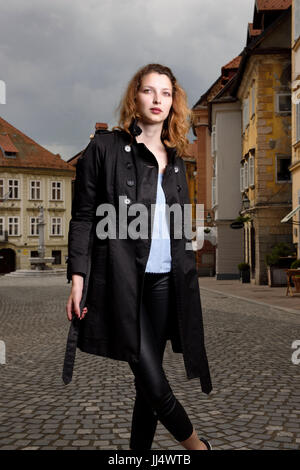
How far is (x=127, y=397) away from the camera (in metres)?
5.14

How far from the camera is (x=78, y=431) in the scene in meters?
4.08

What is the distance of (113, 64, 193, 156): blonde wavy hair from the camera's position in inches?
117

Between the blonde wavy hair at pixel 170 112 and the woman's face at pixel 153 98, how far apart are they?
0.10 ft

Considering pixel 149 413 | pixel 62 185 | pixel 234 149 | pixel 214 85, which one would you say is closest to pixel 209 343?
pixel 149 413

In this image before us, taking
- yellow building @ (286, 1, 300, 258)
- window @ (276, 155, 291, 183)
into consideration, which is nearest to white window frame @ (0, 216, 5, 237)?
window @ (276, 155, 291, 183)

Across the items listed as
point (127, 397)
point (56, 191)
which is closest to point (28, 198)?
point (56, 191)

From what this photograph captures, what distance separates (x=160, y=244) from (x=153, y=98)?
29.8 inches

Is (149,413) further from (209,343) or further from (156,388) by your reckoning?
(209,343)

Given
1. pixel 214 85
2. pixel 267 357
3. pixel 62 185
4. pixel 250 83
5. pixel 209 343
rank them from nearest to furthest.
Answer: pixel 267 357, pixel 209 343, pixel 250 83, pixel 214 85, pixel 62 185

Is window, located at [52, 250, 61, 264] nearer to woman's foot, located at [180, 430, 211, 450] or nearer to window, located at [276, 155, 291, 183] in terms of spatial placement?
window, located at [276, 155, 291, 183]

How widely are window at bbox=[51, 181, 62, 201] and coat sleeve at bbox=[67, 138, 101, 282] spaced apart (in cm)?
5720

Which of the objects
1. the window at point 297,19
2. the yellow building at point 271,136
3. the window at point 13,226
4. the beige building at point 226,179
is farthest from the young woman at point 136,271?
the window at point 13,226

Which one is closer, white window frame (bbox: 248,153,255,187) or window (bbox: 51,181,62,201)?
white window frame (bbox: 248,153,255,187)

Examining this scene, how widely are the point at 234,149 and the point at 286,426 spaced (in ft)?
96.3
